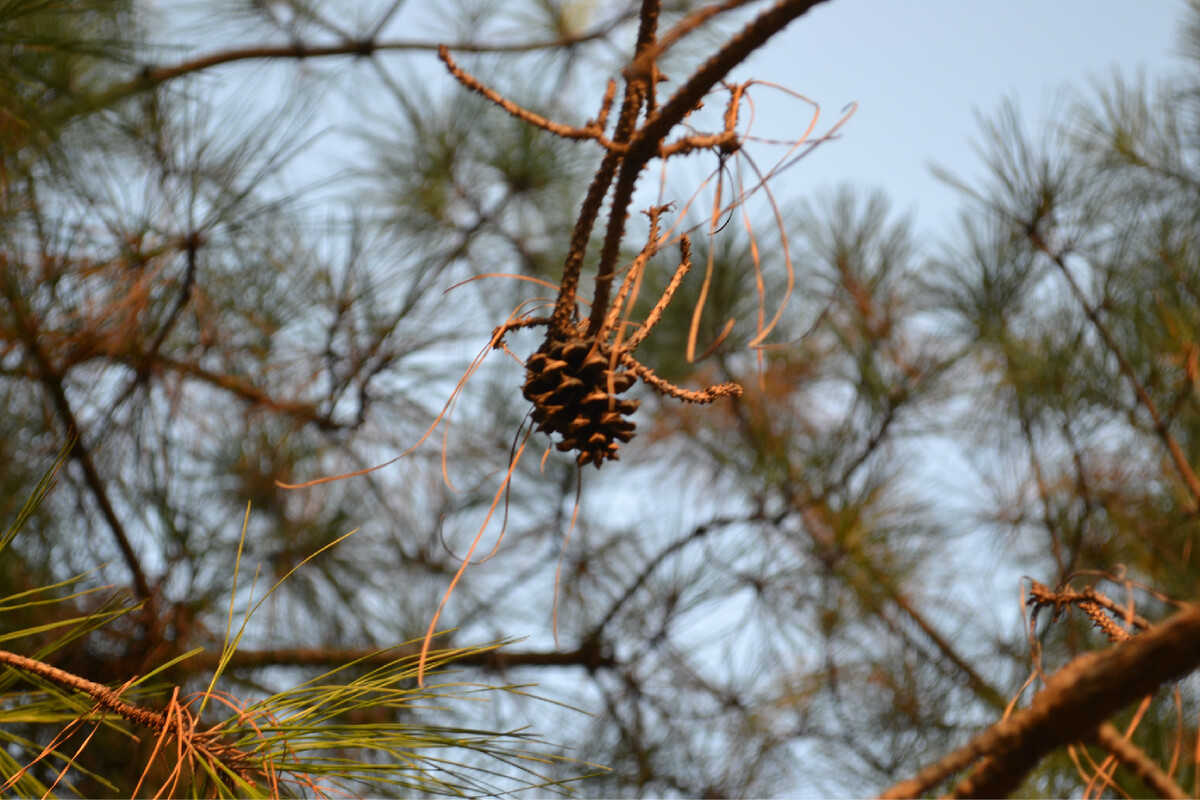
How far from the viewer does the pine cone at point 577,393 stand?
15.3 inches

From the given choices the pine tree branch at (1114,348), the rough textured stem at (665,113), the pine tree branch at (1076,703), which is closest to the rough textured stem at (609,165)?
the rough textured stem at (665,113)

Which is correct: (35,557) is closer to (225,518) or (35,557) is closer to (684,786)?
(225,518)

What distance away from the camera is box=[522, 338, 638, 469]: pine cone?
388 mm

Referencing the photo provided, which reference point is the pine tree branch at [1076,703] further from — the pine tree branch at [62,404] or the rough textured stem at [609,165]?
the pine tree branch at [62,404]

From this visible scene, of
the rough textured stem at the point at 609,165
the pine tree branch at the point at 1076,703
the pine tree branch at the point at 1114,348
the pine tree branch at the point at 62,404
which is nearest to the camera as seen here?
the pine tree branch at the point at 1076,703

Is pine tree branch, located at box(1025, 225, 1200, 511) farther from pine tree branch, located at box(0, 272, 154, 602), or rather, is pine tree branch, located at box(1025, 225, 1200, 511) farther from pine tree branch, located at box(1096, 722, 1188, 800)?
pine tree branch, located at box(0, 272, 154, 602)

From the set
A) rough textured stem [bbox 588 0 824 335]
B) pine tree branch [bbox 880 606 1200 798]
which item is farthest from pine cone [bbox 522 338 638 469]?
pine tree branch [bbox 880 606 1200 798]

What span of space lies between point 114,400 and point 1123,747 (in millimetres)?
1055

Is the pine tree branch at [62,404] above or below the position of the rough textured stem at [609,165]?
above

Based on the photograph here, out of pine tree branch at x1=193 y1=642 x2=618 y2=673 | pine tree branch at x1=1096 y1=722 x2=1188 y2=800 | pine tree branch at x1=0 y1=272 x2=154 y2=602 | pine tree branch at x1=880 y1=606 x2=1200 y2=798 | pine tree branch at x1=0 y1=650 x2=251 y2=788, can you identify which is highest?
pine tree branch at x1=0 y1=272 x2=154 y2=602

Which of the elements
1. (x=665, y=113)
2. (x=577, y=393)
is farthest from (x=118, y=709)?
(x=665, y=113)

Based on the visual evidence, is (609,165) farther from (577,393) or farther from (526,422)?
(526,422)

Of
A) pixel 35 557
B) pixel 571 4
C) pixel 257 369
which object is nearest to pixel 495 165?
pixel 571 4

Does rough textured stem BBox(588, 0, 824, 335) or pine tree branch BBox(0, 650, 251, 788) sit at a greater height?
rough textured stem BBox(588, 0, 824, 335)
